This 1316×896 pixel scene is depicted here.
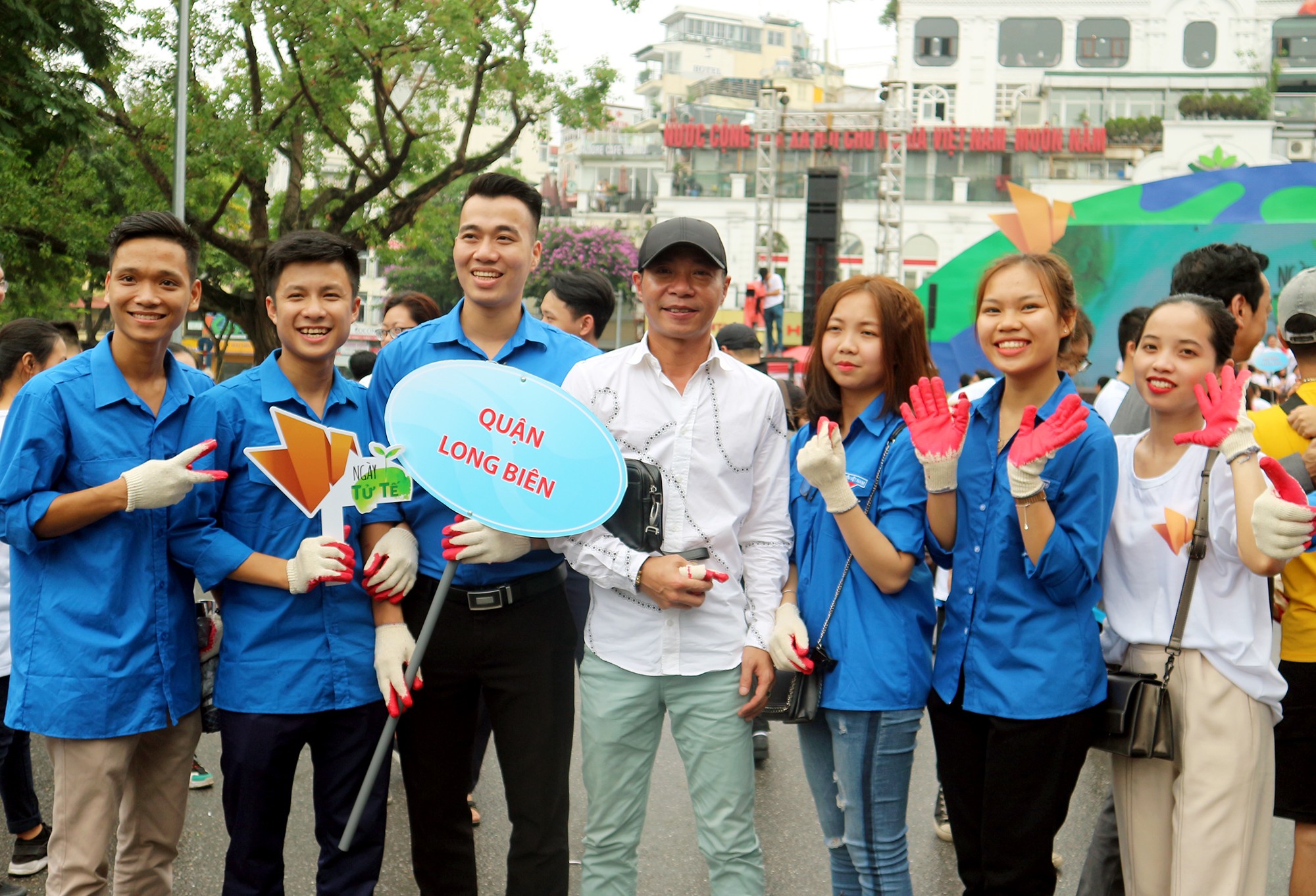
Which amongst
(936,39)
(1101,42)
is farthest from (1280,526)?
(1101,42)

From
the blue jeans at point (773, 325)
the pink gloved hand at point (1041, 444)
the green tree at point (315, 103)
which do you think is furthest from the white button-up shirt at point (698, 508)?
the blue jeans at point (773, 325)

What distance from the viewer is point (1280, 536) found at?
2.46 metres

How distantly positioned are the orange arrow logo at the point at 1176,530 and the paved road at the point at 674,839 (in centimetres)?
174

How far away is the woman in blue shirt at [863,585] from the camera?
2637 millimetres

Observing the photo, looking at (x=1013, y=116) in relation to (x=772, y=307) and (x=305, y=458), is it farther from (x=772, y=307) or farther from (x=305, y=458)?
(x=305, y=458)

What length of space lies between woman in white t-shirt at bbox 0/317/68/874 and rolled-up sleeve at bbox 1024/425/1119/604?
121 inches

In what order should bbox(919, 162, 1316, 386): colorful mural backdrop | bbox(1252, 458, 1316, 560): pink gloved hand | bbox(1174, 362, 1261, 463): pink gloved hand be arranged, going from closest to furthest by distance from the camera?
bbox(1252, 458, 1316, 560): pink gloved hand, bbox(1174, 362, 1261, 463): pink gloved hand, bbox(919, 162, 1316, 386): colorful mural backdrop

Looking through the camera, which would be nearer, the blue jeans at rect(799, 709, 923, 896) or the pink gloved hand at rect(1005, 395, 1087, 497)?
the pink gloved hand at rect(1005, 395, 1087, 497)

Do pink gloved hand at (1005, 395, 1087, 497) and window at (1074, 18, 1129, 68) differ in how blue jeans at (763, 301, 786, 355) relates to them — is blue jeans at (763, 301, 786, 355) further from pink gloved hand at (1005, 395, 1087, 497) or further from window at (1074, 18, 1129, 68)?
window at (1074, 18, 1129, 68)

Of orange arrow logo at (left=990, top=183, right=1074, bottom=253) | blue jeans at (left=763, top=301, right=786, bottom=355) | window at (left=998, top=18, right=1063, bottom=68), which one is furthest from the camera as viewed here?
window at (left=998, top=18, right=1063, bottom=68)

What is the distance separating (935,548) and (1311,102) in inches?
2112

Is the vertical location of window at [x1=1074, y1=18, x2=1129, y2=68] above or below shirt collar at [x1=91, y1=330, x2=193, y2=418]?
above

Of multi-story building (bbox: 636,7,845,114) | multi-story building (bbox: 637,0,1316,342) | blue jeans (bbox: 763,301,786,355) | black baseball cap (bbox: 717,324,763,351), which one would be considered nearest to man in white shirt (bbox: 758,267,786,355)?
blue jeans (bbox: 763,301,786,355)

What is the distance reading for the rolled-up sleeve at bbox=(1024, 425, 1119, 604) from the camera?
Answer: 2.54m
